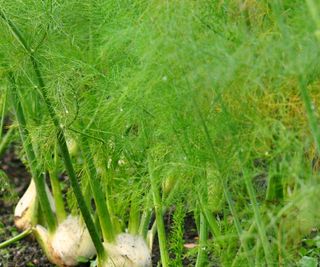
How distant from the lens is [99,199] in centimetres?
307

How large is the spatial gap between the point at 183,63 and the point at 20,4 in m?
0.96

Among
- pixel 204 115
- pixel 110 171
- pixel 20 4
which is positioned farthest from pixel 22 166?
pixel 204 115

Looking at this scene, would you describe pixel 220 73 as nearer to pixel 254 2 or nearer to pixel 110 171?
pixel 254 2

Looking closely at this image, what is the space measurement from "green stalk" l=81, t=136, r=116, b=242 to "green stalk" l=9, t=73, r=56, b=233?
22 centimetres

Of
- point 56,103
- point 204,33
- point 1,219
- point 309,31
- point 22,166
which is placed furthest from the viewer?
point 22,166

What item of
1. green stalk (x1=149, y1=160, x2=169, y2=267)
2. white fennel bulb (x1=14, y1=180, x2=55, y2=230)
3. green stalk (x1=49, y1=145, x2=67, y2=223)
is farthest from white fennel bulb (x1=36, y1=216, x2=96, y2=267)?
green stalk (x1=149, y1=160, x2=169, y2=267)

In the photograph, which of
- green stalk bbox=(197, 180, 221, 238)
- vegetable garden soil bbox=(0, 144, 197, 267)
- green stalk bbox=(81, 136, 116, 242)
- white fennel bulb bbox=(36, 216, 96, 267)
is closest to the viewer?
green stalk bbox=(197, 180, 221, 238)

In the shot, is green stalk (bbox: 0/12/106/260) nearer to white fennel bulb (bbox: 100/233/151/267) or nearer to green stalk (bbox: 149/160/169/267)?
white fennel bulb (bbox: 100/233/151/267)

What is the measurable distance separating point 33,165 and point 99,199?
46 cm

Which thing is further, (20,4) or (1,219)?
(1,219)

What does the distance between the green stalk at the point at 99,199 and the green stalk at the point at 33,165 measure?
22 cm

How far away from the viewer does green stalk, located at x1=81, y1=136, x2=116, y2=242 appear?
300 centimetres

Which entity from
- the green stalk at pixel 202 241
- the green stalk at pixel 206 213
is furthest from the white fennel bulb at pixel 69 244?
the green stalk at pixel 206 213

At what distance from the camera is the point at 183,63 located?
191 centimetres
